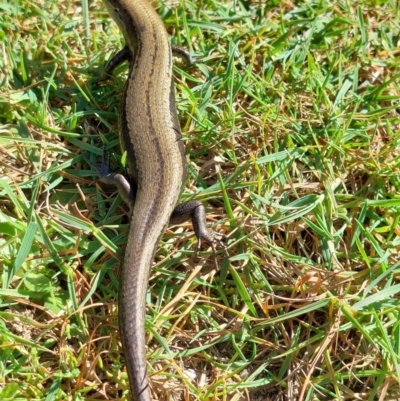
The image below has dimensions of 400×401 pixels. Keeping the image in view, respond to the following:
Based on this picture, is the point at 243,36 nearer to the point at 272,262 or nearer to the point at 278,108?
the point at 278,108

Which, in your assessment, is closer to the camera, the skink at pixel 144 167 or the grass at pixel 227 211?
the skink at pixel 144 167

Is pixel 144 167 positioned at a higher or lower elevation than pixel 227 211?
higher

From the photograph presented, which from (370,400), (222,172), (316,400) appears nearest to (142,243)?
(222,172)

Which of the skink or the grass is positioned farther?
the grass

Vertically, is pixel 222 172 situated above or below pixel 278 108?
below
